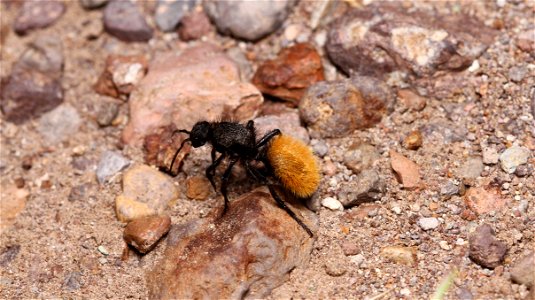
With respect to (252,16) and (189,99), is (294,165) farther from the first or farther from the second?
(252,16)

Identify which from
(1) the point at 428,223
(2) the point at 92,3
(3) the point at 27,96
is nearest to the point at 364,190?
(1) the point at 428,223

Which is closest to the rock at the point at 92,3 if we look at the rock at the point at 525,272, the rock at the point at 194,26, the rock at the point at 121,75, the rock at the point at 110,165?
the rock at the point at 121,75

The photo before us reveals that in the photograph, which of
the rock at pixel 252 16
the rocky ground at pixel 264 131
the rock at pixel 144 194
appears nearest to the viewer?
the rocky ground at pixel 264 131

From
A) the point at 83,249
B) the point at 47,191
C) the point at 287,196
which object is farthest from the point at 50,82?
the point at 287,196

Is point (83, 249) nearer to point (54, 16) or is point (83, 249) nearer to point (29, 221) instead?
point (29, 221)

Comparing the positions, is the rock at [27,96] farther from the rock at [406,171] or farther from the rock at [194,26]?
the rock at [406,171]

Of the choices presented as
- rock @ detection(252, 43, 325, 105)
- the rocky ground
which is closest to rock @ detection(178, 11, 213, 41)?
the rocky ground

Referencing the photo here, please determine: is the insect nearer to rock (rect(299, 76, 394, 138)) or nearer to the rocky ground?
the rocky ground
